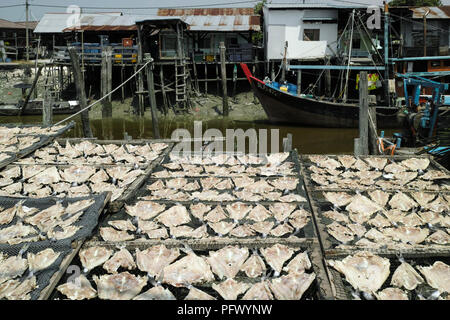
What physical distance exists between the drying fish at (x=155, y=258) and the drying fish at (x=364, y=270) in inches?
62.2

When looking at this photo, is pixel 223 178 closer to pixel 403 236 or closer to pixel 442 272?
pixel 403 236

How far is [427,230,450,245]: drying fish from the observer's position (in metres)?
4.03

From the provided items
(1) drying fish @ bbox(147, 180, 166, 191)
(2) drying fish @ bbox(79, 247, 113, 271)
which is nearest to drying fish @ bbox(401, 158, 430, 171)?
(1) drying fish @ bbox(147, 180, 166, 191)

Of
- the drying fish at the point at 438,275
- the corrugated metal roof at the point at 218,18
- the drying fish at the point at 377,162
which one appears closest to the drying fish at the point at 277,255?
the drying fish at the point at 438,275

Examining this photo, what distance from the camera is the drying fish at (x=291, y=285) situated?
10.4 feet

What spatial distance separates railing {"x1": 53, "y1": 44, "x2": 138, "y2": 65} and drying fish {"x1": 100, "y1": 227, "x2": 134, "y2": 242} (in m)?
20.7

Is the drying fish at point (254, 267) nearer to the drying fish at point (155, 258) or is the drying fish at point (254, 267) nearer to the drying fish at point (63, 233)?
the drying fish at point (155, 258)

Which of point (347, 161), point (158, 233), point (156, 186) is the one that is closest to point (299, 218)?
point (158, 233)

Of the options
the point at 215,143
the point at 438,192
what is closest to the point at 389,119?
the point at 215,143

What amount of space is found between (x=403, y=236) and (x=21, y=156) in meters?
6.55

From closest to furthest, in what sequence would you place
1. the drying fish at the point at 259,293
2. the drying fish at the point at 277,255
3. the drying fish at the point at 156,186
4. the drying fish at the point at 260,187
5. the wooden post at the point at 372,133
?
the drying fish at the point at 259,293 → the drying fish at the point at 277,255 → the drying fish at the point at 260,187 → the drying fish at the point at 156,186 → the wooden post at the point at 372,133

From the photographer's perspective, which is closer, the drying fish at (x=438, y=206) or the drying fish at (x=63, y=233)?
the drying fish at (x=63, y=233)

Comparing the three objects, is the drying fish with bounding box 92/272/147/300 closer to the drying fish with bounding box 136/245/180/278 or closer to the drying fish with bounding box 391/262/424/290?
the drying fish with bounding box 136/245/180/278

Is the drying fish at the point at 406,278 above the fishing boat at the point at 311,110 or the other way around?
the other way around
